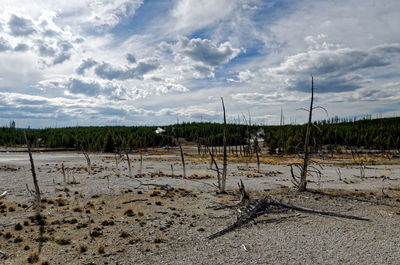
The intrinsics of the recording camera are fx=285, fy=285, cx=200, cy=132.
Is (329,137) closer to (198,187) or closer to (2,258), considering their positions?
(198,187)

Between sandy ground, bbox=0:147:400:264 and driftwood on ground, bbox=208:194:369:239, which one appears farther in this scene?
driftwood on ground, bbox=208:194:369:239

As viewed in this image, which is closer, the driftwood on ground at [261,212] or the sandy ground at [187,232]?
the sandy ground at [187,232]

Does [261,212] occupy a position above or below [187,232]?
above

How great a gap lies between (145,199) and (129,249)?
29.8 ft

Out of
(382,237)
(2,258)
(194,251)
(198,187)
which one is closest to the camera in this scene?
(2,258)

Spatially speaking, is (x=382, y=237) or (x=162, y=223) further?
(x=162, y=223)

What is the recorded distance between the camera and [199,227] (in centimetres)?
1556

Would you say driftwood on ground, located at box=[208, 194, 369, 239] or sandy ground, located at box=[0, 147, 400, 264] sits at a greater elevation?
driftwood on ground, located at box=[208, 194, 369, 239]

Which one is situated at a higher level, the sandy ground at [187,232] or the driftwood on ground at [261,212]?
the driftwood on ground at [261,212]

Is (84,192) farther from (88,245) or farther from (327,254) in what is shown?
(327,254)

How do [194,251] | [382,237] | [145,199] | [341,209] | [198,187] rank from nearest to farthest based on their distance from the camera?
1. [194,251]
2. [382,237]
3. [341,209]
4. [145,199]
5. [198,187]

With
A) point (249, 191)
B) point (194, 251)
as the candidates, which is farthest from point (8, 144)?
point (194, 251)

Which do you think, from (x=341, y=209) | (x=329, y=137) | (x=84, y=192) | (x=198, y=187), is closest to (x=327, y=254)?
(x=341, y=209)

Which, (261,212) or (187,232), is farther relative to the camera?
(261,212)
